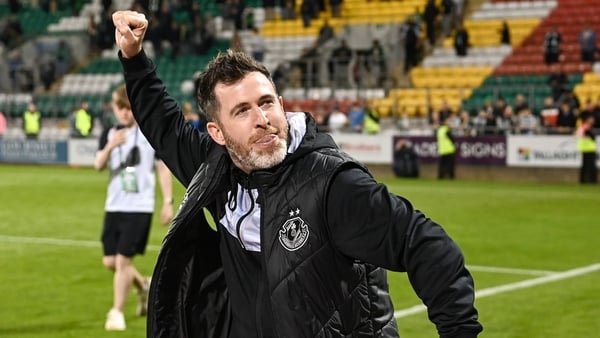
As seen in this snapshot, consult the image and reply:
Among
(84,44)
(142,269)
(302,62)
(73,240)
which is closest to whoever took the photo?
(142,269)

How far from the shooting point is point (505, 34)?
34.8 m

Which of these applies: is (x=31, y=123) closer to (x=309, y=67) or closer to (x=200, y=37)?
(x=200, y=37)

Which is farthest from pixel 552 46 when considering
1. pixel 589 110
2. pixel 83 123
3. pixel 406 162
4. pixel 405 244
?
pixel 405 244

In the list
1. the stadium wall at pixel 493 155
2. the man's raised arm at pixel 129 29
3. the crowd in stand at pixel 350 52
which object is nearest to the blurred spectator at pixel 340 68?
the crowd in stand at pixel 350 52

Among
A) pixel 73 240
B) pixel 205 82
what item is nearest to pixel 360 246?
pixel 205 82

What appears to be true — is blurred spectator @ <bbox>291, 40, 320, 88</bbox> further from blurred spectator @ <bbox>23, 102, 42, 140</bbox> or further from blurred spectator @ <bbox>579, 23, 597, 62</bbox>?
blurred spectator @ <bbox>23, 102, 42, 140</bbox>

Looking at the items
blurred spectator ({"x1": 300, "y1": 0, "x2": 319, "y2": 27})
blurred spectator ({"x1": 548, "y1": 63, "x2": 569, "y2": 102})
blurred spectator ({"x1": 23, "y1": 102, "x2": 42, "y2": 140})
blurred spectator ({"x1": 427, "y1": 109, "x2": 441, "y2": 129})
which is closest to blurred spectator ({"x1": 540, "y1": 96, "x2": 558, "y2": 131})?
blurred spectator ({"x1": 548, "y1": 63, "x2": 569, "y2": 102})

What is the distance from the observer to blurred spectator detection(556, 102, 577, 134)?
2758 cm

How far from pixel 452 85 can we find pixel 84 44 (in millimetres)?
Answer: 17002

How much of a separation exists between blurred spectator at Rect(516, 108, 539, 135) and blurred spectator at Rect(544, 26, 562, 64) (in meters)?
4.58

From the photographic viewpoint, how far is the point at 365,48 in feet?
119

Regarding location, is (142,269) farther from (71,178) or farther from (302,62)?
(302,62)

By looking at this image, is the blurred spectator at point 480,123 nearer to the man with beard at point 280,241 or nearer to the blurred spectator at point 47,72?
the blurred spectator at point 47,72

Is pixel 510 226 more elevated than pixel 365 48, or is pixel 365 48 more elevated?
pixel 365 48
